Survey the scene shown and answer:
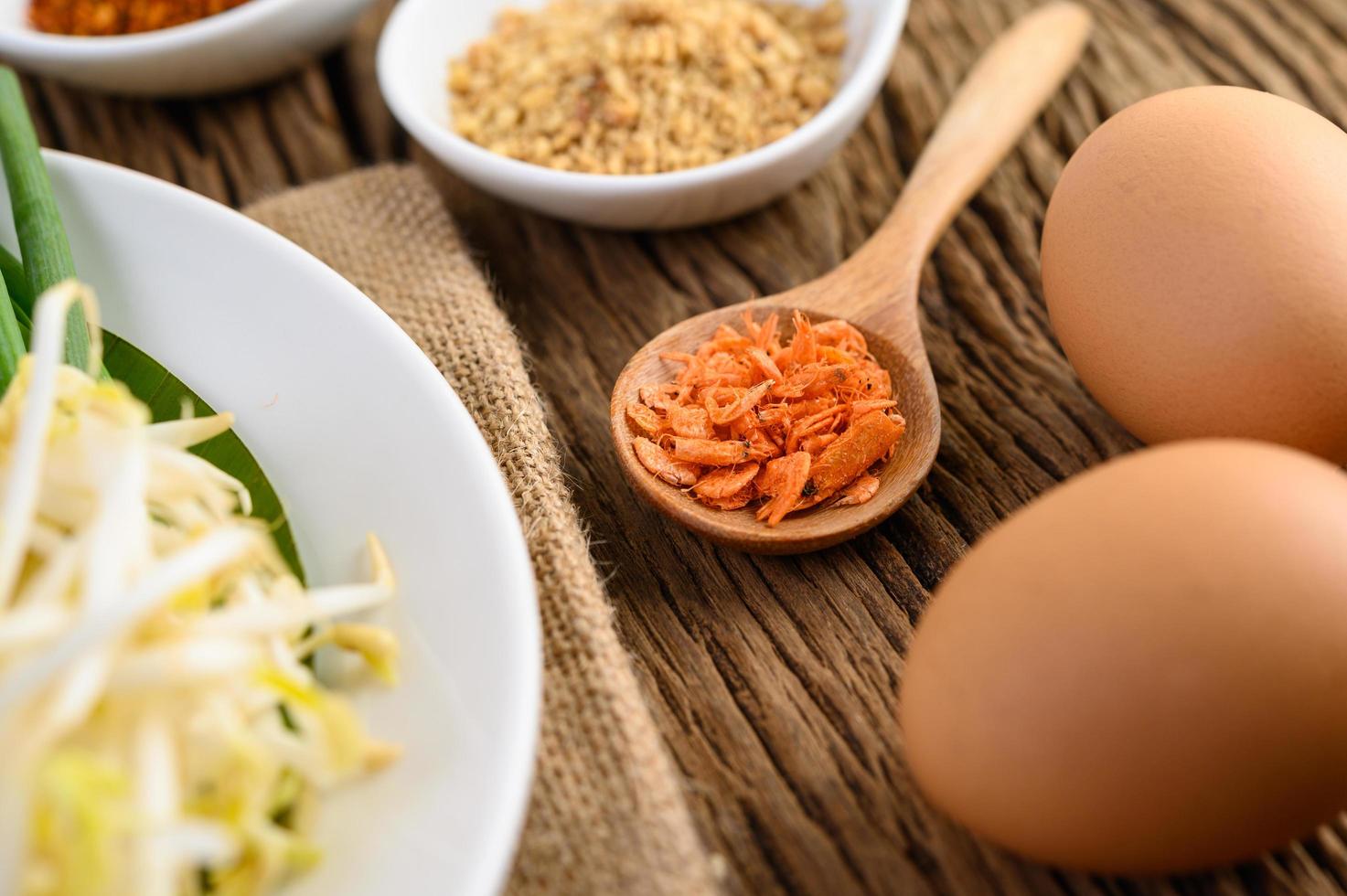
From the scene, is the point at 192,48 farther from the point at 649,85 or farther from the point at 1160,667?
the point at 1160,667

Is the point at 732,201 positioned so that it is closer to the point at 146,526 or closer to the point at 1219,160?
the point at 1219,160

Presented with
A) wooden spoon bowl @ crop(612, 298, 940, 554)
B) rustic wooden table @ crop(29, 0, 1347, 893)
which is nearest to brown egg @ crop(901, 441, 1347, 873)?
rustic wooden table @ crop(29, 0, 1347, 893)

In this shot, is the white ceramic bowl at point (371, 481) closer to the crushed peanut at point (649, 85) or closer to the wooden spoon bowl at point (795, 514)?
the wooden spoon bowl at point (795, 514)

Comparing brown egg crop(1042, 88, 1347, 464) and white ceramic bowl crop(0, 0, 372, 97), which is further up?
brown egg crop(1042, 88, 1347, 464)

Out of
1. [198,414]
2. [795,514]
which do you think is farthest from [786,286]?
[198,414]

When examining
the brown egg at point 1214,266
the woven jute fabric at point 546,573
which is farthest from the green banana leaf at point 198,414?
the brown egg at point 1214,266

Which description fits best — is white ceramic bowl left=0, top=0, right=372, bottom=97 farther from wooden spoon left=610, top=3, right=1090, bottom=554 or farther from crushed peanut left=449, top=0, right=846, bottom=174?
wooden spoon left=610, top=3, right=1090, bottom=554
